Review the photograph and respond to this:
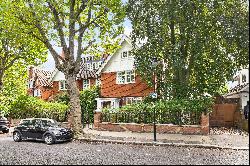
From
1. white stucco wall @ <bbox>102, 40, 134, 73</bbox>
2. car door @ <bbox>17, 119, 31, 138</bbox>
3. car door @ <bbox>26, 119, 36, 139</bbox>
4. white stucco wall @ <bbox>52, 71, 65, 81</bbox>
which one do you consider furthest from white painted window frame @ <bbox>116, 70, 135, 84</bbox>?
car door @ <bbox>26, 119, 36, 139</bbox>

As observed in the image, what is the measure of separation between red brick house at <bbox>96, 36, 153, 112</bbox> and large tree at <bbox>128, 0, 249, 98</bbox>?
281 inches

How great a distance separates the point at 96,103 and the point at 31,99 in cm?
743

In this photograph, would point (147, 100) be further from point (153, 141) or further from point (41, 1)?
point (41, 1)

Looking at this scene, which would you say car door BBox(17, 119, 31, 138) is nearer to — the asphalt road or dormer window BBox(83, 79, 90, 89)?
the asphalt road

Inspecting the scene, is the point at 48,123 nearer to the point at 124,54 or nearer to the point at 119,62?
the point at 119,62

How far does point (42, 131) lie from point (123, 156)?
8533mm

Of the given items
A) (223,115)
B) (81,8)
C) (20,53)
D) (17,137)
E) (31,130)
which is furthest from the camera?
(20,53)

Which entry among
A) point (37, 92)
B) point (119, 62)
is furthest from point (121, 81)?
point (37, 92)

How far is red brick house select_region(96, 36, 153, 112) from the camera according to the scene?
38000 mm

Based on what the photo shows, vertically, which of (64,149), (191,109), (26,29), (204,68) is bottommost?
(64,149)

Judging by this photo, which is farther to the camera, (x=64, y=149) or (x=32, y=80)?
(x=32, y=80)

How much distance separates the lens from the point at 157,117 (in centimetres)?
2578

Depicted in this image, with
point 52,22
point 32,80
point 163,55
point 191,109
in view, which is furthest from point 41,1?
point 32,80

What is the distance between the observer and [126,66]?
38.7 m
